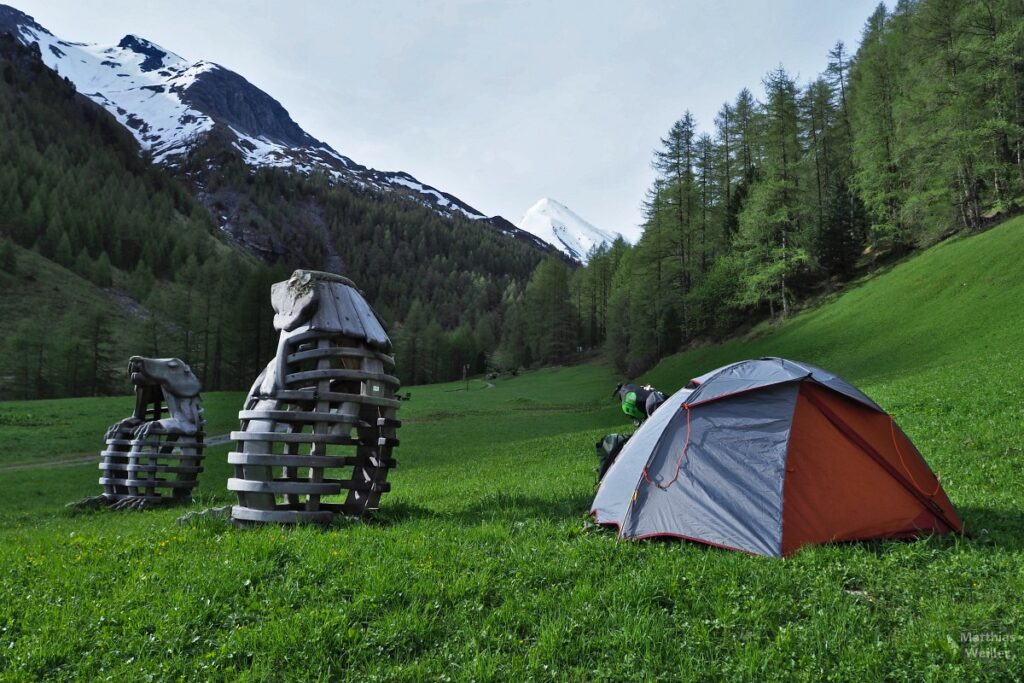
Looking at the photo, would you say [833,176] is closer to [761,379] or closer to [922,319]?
[922,319]

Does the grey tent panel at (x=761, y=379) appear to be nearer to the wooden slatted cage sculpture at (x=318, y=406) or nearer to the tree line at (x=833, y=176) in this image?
the wooden slatted cage sculpture at (x=318, y=406)

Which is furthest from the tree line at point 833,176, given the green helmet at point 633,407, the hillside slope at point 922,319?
the green helmet at point 633,407

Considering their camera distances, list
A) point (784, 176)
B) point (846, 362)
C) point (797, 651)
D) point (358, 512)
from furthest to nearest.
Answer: point (784, 176)
point (846, 362)
point (358, 512)
point (797, 651)

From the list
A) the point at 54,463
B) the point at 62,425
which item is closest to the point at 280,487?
the point at 54,463

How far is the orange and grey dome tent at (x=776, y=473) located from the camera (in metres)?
6.39

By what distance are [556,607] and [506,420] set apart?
35083 mm

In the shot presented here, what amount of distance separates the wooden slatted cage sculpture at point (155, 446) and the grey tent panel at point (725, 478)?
34.4 feet

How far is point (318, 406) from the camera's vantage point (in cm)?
765

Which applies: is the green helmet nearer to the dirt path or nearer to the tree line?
the dirt path

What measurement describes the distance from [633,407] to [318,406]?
607 cm

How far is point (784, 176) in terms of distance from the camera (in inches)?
2222

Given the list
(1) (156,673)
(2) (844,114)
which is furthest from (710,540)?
(2) (844,114)

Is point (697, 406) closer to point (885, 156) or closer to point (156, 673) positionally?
point (156, 673)

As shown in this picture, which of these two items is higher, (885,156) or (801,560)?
(885,156)
